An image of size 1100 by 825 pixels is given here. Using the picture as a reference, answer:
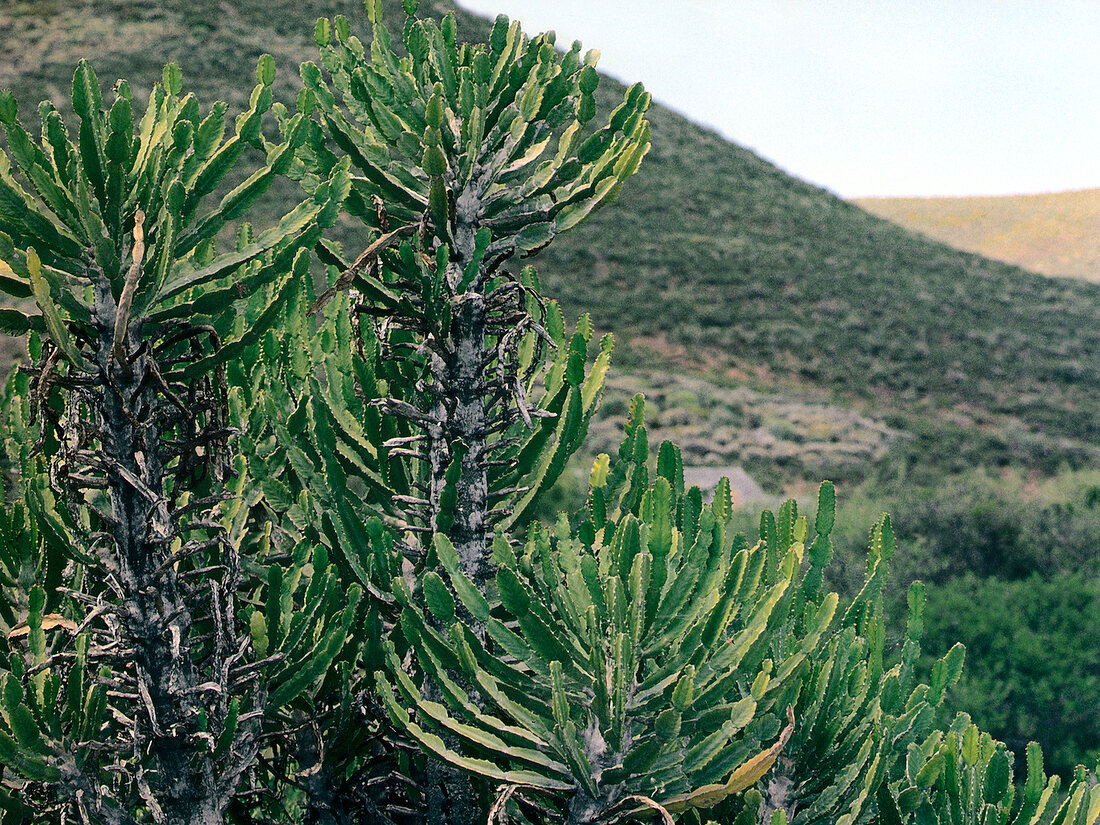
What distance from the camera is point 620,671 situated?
10.3 feet

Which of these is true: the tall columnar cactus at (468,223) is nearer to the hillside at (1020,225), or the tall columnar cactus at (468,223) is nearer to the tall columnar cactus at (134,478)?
the tall columnar cactus at (134,478)

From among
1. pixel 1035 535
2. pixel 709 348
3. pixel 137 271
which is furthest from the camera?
pixel 709 348

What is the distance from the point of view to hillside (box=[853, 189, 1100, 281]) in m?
95.1

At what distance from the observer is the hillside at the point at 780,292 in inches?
1432

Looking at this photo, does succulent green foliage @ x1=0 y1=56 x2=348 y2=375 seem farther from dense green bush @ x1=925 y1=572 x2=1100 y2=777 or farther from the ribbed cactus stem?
dense green bush @ x1=925 y1=572 x2=1100 y2=777

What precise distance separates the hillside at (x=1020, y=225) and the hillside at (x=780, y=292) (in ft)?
153

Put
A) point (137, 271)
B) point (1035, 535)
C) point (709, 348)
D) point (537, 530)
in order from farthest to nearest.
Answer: point (709, 348) < point (1035, 535) < point (537, 530) < point (137, 271)

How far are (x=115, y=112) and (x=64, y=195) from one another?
352 millimetres

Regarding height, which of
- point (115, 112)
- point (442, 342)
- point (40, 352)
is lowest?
point (40, 352)

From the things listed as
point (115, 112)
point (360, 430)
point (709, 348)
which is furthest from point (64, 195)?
point (709, 348)

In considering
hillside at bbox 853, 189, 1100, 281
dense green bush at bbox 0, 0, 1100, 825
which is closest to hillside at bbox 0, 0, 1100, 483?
dense green bush at bbox 0, 0, 1100, 825

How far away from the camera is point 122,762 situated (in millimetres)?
3719

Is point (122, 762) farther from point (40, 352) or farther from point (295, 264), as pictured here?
point (295, 264)

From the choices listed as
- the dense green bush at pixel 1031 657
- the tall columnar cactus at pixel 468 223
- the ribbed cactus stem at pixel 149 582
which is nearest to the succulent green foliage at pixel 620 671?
the tall columnar cactus at pixel 468 223
